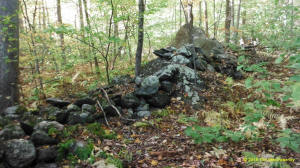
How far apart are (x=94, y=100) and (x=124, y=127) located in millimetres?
1396

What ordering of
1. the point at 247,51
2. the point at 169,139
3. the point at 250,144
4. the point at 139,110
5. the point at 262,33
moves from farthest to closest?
1. the point at 247,51
2. the point at 262,33
3. the point at 139,110
4. the point at 169,139
5. the point at 250,144

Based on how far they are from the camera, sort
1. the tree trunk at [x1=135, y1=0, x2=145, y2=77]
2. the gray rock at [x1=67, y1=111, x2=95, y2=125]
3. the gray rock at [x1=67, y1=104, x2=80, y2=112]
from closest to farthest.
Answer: the gray rock at [x1=67, y1=111, x2=95, y2=125], the gray rock at [x1=67, y1=104, x2=80, y2=112], the tree trunk at [x1=135, y1=0, x2=145, y2=77]

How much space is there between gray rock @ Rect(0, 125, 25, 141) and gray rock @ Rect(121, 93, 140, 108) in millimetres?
2919

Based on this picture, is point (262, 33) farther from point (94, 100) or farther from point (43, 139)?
point (43, 139)

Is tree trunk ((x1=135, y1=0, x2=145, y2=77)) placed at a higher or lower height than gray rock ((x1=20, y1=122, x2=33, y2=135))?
higher

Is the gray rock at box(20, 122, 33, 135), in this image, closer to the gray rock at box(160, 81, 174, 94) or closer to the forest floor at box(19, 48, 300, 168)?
the forest floor at box(19, 48, 300, 168)

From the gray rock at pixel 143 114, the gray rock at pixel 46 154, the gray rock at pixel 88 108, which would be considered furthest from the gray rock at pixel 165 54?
the gray rock at pixel 46 154

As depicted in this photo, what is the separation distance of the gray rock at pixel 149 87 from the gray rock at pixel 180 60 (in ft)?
6.05

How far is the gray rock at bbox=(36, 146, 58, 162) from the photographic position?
3301 mm

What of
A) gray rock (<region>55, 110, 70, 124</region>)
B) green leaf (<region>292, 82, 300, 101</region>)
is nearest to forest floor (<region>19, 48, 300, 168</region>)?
gray rock (<region>55, 110, 70, 124</region>)

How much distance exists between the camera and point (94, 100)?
5.70m

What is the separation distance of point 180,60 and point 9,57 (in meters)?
6.07

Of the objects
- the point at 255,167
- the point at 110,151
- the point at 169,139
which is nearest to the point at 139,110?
the point at 169,139

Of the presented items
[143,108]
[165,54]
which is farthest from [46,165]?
[165,54]
